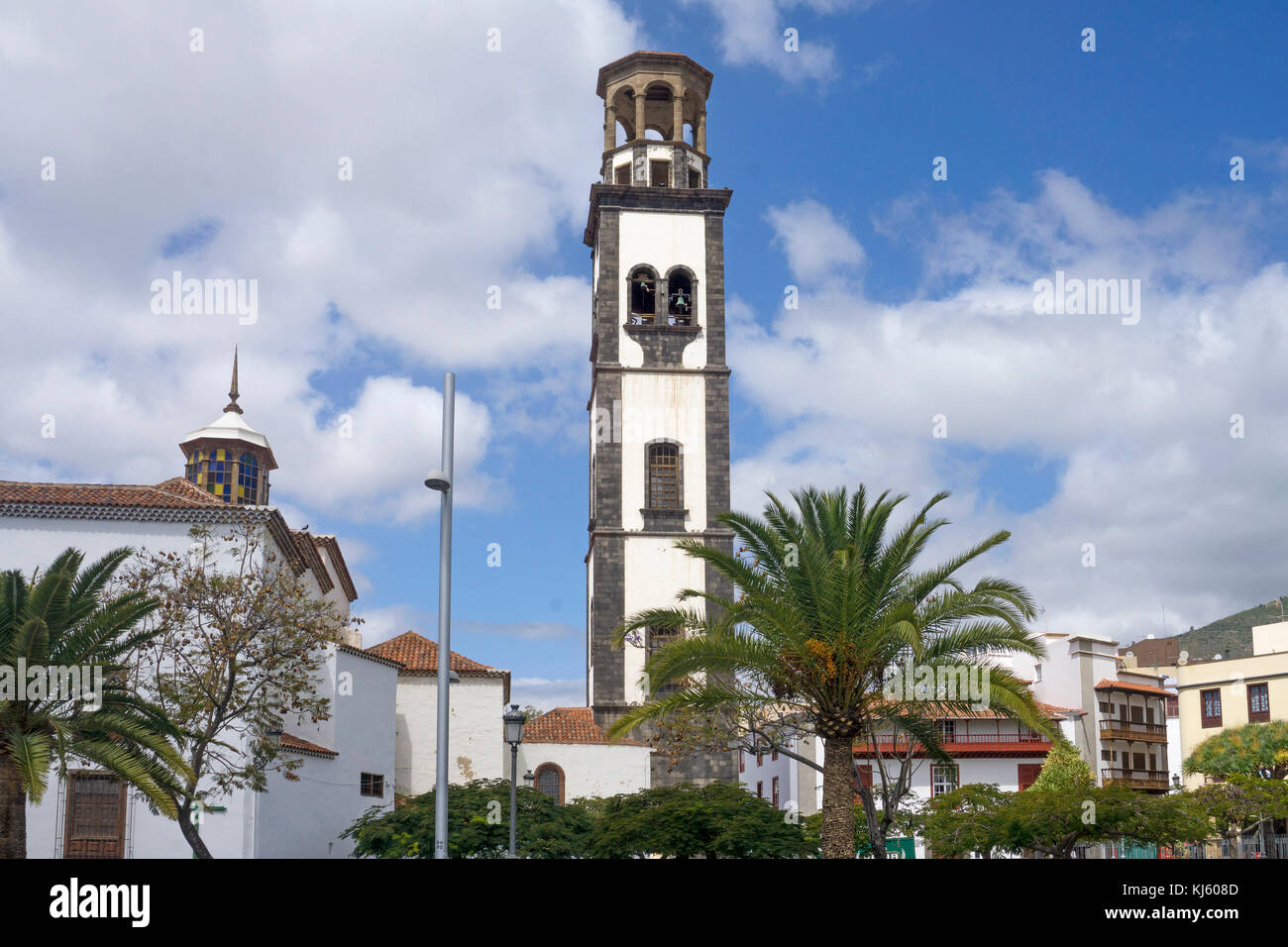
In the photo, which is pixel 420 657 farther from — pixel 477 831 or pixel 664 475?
pixel 477 831

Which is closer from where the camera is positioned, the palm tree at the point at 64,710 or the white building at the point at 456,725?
the palm tree at the point at 64,710

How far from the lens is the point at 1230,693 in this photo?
2222 inches

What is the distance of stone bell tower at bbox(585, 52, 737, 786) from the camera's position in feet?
133

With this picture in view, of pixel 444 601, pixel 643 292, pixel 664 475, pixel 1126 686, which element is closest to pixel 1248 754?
pixel 1126 686

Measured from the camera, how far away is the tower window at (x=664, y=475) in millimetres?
41594

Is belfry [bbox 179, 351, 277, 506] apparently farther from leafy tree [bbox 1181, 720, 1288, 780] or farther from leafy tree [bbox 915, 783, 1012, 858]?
leafy tree [bbox 1181, 720, 1288, 780]

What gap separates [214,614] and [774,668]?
37.4 ft

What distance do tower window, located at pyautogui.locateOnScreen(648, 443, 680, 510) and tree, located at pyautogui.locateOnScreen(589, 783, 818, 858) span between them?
16.4 m

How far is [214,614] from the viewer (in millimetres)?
24125

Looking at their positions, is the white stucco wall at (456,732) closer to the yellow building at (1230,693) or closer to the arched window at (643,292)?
the arched window at (643,292)

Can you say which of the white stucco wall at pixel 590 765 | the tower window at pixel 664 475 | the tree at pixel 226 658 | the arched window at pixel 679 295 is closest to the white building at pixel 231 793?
the tree at pixel 226 658

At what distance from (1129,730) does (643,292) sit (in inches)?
1249

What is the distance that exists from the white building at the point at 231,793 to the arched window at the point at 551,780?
6.11m
